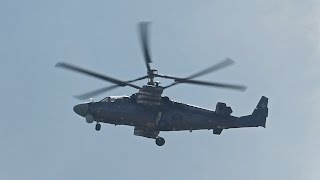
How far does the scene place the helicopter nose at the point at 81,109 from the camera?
85.2 metres

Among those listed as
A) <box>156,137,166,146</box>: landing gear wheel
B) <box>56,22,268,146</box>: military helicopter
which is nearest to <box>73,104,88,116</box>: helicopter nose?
<box>56,22,268,146</box>: military helicopter

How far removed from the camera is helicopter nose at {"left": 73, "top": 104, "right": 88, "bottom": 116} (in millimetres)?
85250

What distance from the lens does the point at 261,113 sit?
3519 inches

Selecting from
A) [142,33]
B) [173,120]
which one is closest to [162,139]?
[173,120]

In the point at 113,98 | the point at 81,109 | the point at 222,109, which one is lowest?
the point at 81,109

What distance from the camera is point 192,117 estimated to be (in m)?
84.7

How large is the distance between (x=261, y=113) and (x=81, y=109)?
20.8 metres

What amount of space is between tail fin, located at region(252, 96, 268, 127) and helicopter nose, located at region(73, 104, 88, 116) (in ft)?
62.9

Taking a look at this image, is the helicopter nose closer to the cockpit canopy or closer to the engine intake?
the cockpit canopy

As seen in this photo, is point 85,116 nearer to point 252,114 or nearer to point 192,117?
point 192,117

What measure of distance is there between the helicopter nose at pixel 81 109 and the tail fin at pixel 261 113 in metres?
19.2

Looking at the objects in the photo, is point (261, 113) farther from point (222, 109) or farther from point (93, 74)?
point (93, 74)

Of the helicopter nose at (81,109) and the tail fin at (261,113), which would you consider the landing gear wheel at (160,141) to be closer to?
the helicopter nose at (81,109)

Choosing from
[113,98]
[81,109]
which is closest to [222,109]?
[113,98]
